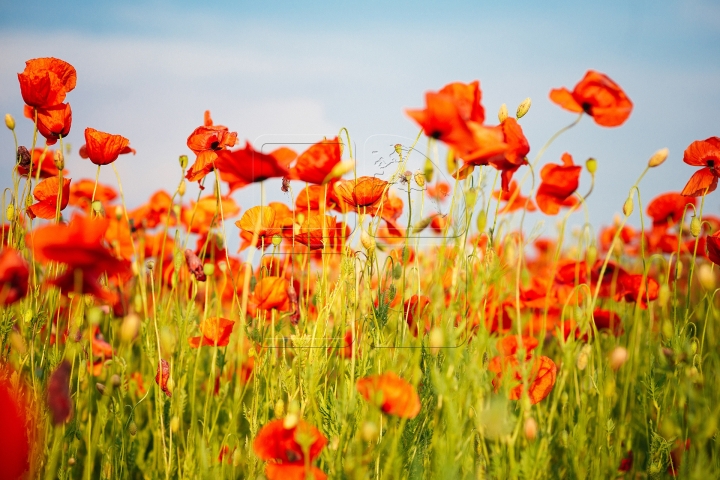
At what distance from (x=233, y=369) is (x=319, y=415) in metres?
0.41

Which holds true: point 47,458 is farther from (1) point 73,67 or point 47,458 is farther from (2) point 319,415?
(1) point 73,67

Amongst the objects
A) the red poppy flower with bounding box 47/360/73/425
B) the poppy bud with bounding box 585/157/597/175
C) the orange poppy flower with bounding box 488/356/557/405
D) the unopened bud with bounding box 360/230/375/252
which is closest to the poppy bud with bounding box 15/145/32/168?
the red poppy flower with bounding box 47/360/73/425

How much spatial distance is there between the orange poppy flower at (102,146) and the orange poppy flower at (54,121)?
0.30 ft

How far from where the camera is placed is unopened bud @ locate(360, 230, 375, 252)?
1219 millimetres

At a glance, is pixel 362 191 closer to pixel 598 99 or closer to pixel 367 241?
pixel 367 241

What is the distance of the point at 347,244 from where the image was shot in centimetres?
128

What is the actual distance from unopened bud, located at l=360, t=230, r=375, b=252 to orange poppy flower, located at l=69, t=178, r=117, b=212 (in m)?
1.17

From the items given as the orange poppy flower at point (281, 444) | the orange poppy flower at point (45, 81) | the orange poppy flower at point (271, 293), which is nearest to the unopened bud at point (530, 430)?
the orange poppy flower at point (281, 444)

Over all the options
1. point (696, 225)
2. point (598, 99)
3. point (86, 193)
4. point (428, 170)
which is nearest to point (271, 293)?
point (428, 170)

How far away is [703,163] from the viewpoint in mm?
1424

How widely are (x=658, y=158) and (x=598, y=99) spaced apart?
0.20 metres

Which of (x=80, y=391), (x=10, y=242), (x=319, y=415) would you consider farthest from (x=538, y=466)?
(x=10, y=242)

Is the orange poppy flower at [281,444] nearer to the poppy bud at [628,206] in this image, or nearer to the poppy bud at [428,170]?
the poppy bud at [428,170]

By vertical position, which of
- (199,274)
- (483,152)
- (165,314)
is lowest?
(165,314)
